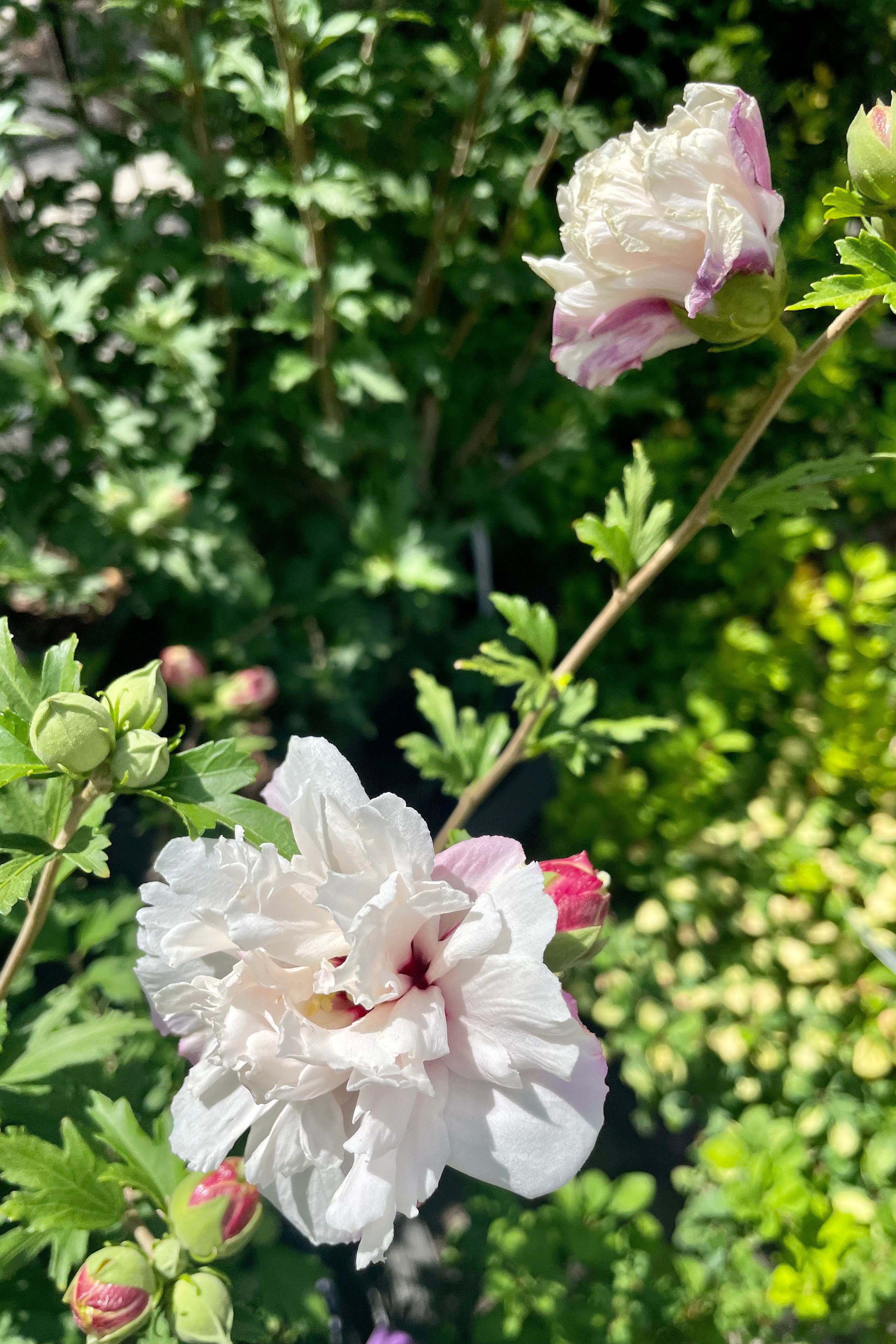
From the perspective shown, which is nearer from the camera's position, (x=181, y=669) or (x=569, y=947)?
(x=569, y=947)

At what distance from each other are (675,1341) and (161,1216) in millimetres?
690

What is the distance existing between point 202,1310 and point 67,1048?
209 mm

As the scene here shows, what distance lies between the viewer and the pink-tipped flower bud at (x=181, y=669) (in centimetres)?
105

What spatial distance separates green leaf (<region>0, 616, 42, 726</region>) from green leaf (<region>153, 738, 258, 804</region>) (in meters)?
0.09

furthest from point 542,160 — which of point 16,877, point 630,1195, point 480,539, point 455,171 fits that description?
point 630,1195

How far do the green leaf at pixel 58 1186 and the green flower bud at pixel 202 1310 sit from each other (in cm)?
7

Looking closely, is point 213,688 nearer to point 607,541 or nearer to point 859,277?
point 607,541

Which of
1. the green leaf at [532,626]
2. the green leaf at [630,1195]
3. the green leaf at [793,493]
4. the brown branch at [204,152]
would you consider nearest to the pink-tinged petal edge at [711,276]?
the green leaf at [793,493]

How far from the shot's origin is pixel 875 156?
44cm

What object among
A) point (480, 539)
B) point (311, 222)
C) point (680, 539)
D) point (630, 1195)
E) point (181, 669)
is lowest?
point (630, 1195)

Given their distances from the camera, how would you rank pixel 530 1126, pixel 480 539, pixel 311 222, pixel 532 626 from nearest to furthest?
pixel 530 1126 < pixel 532 626 < pixel 311 222 < pixel 480 539

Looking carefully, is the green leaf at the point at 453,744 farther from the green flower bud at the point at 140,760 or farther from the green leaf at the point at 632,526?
the green flower bud at the point at 140,760

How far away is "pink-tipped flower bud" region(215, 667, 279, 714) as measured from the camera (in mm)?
1082

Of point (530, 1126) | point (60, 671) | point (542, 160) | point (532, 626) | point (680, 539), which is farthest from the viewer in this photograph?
point (542, 160)
